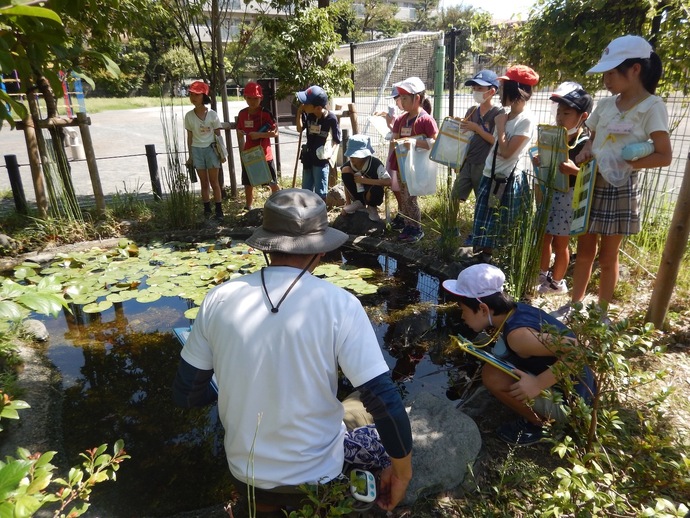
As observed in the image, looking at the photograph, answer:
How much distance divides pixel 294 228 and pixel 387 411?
1.70 feet

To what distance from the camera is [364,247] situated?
428 cm

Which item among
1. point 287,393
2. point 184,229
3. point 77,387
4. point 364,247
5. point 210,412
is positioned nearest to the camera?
point 287,393

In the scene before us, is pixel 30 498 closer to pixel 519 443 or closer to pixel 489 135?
pixel 519 443

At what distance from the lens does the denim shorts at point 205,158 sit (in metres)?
4.95

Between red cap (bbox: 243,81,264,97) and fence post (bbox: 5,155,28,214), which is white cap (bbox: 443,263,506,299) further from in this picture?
fence post (bbox: 5,155,28,214)

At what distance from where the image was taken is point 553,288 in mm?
3090

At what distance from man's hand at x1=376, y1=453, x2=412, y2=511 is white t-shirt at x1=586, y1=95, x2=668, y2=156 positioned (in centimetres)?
195

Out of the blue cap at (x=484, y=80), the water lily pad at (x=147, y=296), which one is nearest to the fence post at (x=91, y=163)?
the water lily pad at (x=147, y=296)

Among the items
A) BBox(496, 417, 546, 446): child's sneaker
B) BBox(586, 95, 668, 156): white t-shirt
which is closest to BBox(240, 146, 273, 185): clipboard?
BBox(586, 95, 668, 156): white t-shirt

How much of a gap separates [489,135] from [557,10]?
1000 millimetres

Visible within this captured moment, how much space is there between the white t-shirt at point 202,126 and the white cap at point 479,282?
11.9ft

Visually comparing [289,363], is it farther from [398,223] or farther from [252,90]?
[252,90]

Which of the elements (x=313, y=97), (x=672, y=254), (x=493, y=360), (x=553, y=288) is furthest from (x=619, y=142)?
(x=313, y=97)

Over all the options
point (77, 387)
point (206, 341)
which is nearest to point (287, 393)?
point (206, 341)
